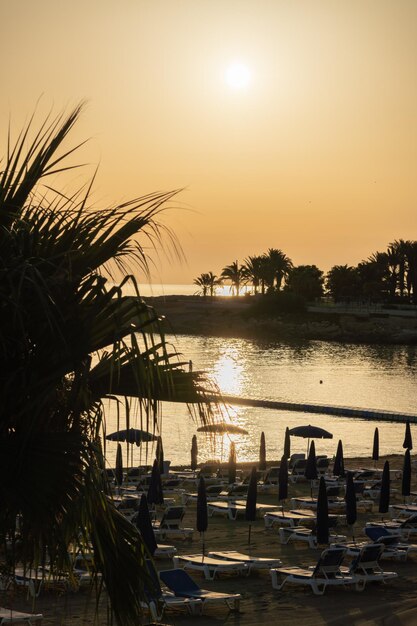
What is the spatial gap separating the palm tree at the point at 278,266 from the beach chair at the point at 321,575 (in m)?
176

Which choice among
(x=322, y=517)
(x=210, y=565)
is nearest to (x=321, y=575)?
(x=210, y=565)

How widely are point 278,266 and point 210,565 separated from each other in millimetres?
177241

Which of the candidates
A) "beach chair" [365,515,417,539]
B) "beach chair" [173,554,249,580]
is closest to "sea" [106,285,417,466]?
"beach chair" [173,554,249,580]

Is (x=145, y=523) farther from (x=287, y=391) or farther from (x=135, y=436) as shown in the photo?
(x=287, y=391)

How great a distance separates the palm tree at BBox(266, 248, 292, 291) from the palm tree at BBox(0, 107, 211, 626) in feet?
615

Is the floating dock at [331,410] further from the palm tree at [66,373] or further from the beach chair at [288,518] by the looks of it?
the palm tree at [66,373]

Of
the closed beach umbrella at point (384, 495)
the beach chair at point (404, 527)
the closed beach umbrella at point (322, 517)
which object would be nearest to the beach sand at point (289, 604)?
the closed beach umbrella at point (322, 517)

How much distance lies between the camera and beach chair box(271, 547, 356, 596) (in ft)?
54.1

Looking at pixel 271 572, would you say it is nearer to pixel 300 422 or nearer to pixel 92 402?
pixel 92 402

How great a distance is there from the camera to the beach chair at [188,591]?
1525 centimetres

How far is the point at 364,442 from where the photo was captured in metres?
53.0

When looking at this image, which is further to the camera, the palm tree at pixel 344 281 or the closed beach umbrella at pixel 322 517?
the palm tree at pixel 344 281

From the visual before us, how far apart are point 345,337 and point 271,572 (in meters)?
147

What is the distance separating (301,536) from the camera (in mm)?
20281
